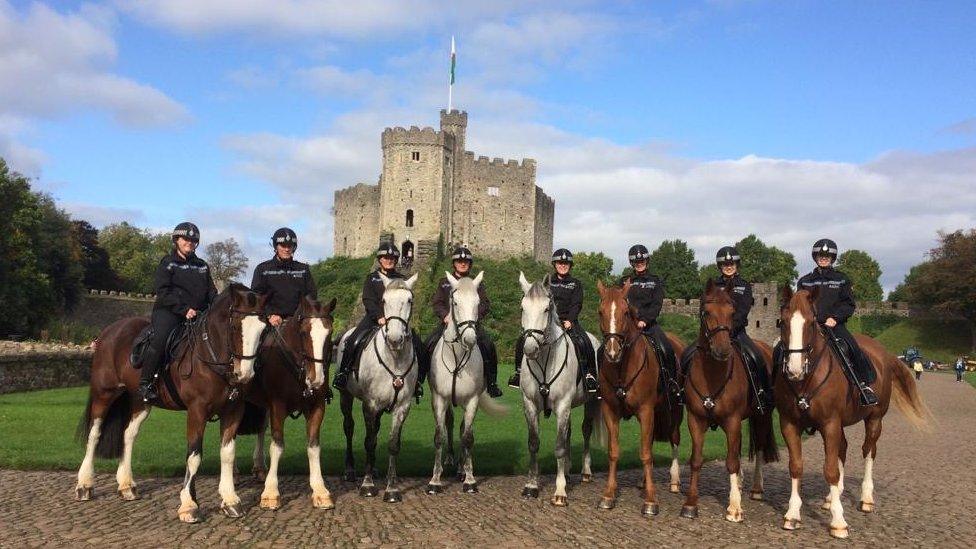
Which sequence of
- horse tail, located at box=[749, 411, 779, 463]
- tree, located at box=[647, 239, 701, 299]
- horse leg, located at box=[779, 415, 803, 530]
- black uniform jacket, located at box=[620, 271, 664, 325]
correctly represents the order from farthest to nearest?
tree, located at box=[647, 239, 701, 299]
black uniform jacket, located at box=[620, 271, 664, 325]
horse tail, located at box=[749, 411, 779, 463]
horse leg, located at box=[779, 415, 803, 530]

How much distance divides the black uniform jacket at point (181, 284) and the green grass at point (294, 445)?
10.3 feet

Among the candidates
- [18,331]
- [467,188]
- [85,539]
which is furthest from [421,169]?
[85,539]

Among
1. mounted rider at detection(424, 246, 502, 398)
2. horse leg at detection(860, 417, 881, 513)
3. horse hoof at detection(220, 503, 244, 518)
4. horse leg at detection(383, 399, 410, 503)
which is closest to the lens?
horse hoof at detection(220, 503, 244, 518)

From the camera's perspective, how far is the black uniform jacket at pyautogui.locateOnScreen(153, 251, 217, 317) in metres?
9.60

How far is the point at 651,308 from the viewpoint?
35.2ft

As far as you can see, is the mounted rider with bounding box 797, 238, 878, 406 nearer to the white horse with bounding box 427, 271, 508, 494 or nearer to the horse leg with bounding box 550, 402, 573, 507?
the horse leg with bounding box 550, 402, 573, 507

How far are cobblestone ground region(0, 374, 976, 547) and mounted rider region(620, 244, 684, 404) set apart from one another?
1.77 metres

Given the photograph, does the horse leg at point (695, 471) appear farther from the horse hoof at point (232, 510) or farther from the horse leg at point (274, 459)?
the horse hoof at point (232, 510)

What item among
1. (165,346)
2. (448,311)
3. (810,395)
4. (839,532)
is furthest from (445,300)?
(839,532)

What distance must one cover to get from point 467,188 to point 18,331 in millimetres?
34130

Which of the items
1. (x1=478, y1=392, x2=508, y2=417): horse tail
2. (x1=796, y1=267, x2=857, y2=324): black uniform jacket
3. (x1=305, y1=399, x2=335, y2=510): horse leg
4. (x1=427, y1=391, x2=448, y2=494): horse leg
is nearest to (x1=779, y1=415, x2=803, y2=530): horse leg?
(x1=796, y1=267, x2=857, y2=324): black uniform jacket

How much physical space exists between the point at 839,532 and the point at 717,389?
2.12 m

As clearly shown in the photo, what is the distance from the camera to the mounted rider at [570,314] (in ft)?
35.3

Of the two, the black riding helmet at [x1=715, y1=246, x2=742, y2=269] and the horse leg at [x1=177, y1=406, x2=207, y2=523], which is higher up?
the black riding helmet at [x1=715, y1=246, x2=742, y2=269]
